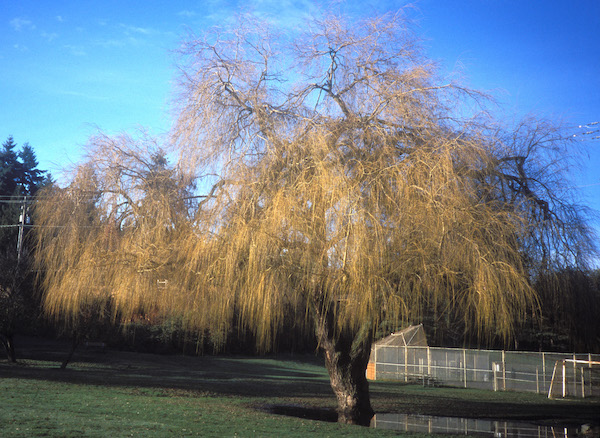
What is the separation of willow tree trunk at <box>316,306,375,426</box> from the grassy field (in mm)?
641

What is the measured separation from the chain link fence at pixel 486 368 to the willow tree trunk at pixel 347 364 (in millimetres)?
11277

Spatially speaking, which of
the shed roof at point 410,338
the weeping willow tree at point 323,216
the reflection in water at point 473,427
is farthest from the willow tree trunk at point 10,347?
the shed roof at point 410,338

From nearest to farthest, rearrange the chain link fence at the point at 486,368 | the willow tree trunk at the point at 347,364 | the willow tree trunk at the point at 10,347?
the willow tree trunk at the point at 347,364 → the chain link fence at the point at 486,368 → the willow tree trunk at the point at 10,347

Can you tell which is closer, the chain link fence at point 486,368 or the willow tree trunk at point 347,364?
the willow tree trunk at point 347,364

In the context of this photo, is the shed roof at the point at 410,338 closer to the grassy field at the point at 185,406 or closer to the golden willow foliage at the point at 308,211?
the grassy field at the point at 185,406

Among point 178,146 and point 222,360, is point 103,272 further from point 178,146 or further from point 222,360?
point 222,360

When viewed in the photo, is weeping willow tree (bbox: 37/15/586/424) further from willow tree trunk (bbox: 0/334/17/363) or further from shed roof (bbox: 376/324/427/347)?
shed roof (bbox: 376/324/427/347)

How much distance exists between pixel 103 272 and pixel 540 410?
13398mm

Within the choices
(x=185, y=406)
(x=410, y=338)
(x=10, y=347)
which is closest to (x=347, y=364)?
(x=185, y=406)

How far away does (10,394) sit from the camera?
13156 mm

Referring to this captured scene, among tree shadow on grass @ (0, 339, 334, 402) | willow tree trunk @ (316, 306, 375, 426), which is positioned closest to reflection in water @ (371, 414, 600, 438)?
willow tree trunk @ (316, 306, 375, 426)

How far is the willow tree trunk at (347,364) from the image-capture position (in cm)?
1327

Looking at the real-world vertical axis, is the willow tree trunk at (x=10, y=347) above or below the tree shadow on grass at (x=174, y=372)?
above

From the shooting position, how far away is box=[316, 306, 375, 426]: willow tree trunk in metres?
13.3
